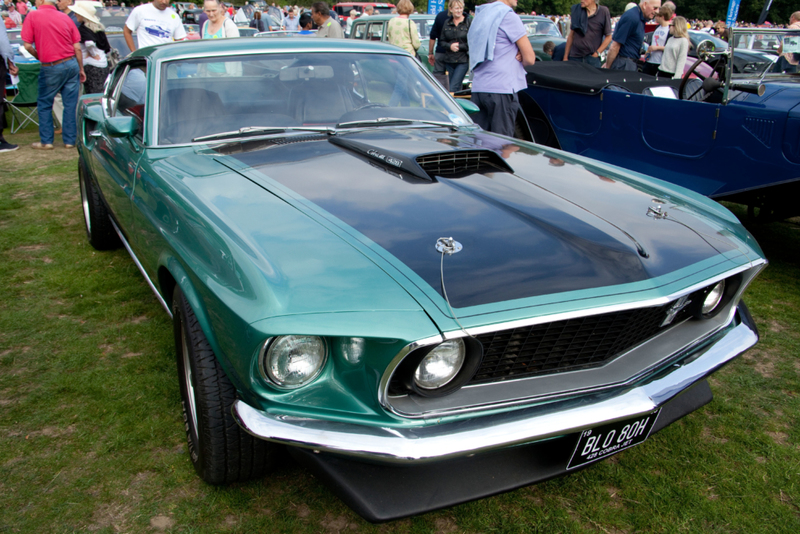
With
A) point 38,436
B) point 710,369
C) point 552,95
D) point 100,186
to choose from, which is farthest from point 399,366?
point 552,95

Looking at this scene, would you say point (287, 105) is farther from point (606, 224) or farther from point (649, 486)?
point (649, 486)

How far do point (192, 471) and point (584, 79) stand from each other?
4.54 m

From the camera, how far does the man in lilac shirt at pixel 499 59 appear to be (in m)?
5.12

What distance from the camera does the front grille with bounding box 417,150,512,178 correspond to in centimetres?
244

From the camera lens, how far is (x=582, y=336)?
1739mm

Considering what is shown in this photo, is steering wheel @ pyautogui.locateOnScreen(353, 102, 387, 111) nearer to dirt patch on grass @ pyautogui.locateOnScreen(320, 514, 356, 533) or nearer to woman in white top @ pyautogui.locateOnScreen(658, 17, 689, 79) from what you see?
dirt patch on grass @ pyautogui.locateOnScreen(320, 514, 356, 533)

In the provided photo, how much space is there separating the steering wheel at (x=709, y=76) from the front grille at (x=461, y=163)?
2.55 meters

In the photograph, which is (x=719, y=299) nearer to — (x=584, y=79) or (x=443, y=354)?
(x=443, y=354)

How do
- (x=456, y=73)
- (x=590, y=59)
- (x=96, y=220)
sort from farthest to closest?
(x=456, y=73) → (x=590, y=59) → (x=96, y=220)

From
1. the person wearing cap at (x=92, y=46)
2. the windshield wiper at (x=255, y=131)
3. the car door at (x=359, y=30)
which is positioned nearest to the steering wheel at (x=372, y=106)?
the windshield wiper at (x=255, y=131)

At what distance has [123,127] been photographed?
285cm

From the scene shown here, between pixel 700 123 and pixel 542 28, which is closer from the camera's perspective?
pixel 700 123

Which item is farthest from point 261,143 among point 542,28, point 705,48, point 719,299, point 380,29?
point 542,28

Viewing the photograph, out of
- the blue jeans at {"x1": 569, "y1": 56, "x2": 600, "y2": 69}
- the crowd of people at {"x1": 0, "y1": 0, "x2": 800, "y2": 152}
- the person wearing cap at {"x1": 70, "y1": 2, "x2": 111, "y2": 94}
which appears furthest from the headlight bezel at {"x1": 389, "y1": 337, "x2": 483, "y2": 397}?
the person wearing cap at {"x1": 70, "y1": 2, "x2": 111, "y2": 94}
